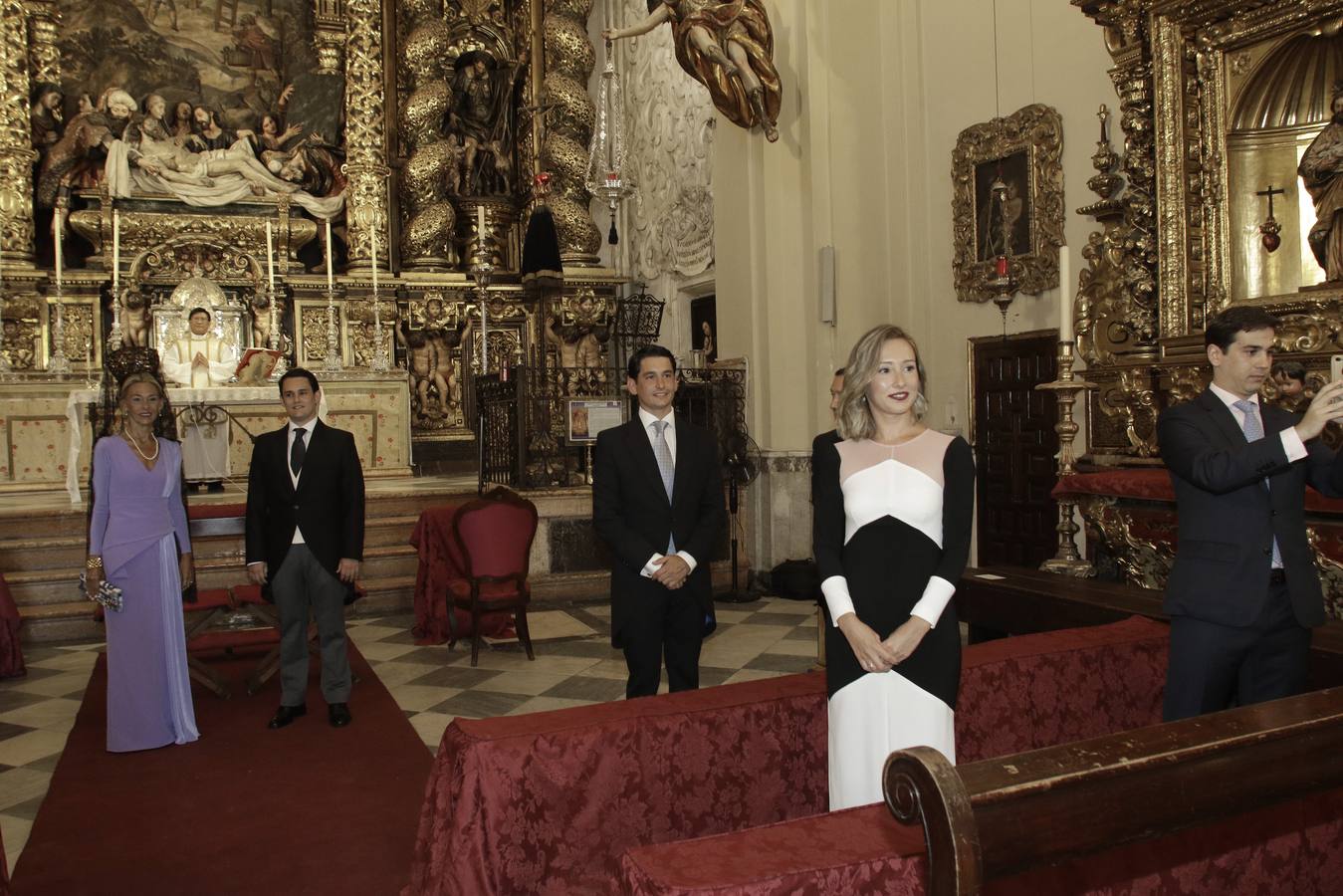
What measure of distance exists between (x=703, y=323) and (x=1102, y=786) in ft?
35.6

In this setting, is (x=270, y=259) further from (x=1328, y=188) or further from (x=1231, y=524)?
(x=1231, y=524)

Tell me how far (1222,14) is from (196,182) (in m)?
10.5

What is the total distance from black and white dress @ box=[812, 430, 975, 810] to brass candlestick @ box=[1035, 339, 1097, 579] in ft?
9.60

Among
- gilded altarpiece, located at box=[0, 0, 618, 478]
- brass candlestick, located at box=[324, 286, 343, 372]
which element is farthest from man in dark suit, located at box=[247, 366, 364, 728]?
brass candlestick, located at box=[324, 286, 343, 372]

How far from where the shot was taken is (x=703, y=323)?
12133mm

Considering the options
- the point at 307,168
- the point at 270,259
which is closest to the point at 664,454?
the point at 270,259

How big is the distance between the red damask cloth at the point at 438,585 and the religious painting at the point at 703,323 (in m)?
5.10

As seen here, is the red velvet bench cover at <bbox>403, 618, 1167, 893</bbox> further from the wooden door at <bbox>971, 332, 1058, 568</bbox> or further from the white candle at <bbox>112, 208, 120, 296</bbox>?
the white candle at <bbox>112, 208, 120, 296</bbox>

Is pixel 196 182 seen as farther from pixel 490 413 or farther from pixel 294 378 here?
pixel 294 378

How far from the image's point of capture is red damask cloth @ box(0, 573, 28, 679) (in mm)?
5984

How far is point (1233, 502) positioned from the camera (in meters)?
2.71

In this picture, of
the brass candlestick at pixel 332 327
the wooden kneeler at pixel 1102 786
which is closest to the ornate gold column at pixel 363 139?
the brass candlestick at pixel 332 327

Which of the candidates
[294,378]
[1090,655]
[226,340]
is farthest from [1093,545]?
[226,340]

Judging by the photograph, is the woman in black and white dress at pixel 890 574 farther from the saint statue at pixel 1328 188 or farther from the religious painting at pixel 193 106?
A: the religious painting at pixel 193 106
